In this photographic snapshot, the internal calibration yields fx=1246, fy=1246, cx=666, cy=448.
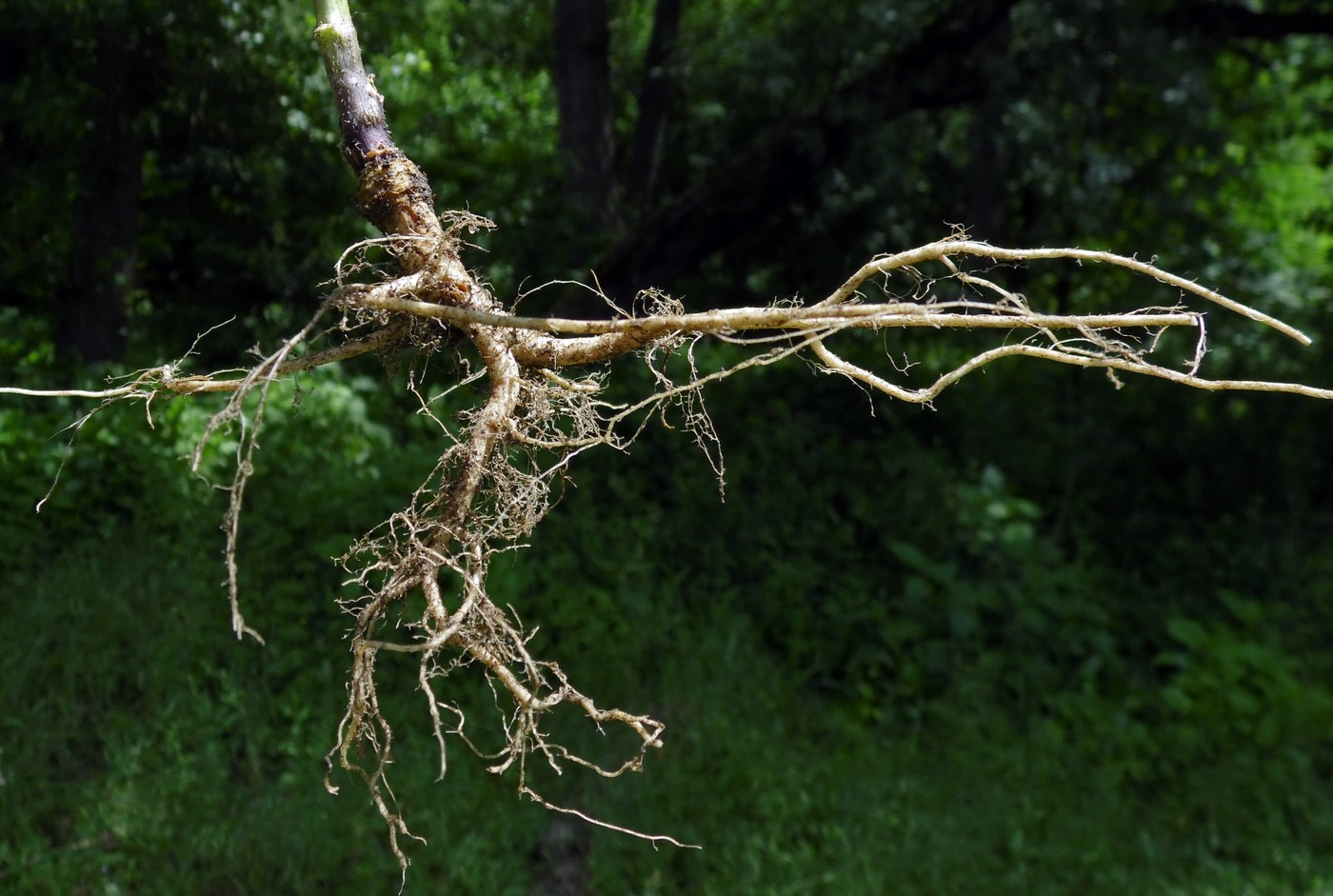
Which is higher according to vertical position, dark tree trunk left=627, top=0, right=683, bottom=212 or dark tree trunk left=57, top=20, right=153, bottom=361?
dark tree trunk left=627, top=0, right=683, bottom=212

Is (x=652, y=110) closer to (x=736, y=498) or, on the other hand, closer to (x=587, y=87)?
(x=587, y=87)

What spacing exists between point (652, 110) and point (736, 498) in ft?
7.94

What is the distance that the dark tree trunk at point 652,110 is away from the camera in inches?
240

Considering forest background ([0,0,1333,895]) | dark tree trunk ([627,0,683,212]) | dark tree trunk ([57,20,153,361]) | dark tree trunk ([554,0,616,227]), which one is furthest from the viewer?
dark tree trunk ([627,0,683,212])

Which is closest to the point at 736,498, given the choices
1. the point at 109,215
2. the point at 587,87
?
the point at 587,87

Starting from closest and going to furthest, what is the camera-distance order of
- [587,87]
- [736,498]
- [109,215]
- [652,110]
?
[109,215]
[736,498]
[587,87]
[652,110]

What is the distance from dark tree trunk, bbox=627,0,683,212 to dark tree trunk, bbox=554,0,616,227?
23 cm

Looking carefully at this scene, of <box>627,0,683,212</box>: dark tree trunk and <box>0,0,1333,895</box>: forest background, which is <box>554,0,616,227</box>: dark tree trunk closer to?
<box>0,0,1333,895</box>: forest background

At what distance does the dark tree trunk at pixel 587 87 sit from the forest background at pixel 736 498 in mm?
25

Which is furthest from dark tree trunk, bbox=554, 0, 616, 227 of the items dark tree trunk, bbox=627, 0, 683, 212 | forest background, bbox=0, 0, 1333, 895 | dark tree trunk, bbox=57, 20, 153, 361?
dark tree trunk, bbox=57, 20, 153, 361

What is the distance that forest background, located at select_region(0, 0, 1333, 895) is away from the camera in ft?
11.5

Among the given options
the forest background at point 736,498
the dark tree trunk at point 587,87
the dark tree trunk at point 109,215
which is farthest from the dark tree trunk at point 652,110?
the dark tree trunk at point 109,215

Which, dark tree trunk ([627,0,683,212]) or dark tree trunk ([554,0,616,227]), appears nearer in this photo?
dark tree trunk ([554,0,616,227])

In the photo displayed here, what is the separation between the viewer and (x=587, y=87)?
5977 millimetres
